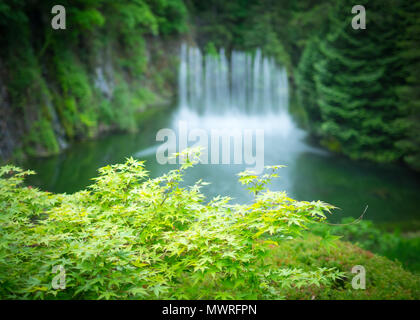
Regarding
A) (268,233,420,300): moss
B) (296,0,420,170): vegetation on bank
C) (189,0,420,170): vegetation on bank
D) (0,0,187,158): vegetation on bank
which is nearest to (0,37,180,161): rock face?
(0,0,187,158): vegetation on bank

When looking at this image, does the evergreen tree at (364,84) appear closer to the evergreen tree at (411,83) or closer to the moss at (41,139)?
the evergreen tree at (411,83)

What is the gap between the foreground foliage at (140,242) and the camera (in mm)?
2643

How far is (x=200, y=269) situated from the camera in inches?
108

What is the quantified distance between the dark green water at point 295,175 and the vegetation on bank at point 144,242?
5.04 m

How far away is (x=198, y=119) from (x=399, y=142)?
12.4 m

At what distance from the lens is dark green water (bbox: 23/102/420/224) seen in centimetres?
1055

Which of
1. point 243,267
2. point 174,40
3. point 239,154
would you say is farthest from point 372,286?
point 174,40

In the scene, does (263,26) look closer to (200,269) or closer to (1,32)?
(1,32)

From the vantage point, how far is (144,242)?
323cm

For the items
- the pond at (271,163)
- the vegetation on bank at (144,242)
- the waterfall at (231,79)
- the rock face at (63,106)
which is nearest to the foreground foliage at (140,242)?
the vegetation on bank at (144,242)

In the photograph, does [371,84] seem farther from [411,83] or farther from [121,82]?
[121,82]

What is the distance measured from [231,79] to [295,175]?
2076cm

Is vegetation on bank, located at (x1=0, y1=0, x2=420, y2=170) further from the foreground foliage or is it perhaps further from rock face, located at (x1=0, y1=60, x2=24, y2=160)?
the foreground foliage

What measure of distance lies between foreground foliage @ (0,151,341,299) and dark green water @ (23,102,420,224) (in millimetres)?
5061
